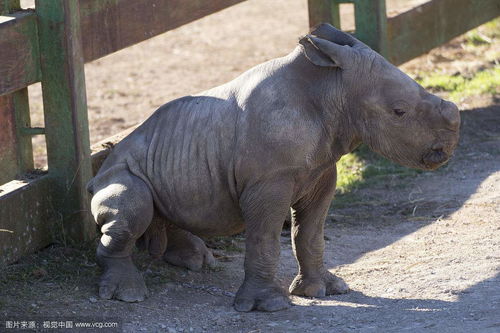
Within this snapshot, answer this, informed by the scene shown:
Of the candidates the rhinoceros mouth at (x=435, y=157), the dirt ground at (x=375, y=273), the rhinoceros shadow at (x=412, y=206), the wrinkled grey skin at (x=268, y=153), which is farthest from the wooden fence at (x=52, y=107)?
the rhinoceros mouth at (x=435, y=157)

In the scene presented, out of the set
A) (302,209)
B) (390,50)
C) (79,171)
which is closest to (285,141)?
(302,209)

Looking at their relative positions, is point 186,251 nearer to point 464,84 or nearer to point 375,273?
point 375,273

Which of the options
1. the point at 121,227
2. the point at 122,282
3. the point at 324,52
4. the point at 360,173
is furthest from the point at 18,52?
the point at 360,173

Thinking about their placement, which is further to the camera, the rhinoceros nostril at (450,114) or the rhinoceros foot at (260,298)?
the rhinoceros foot at (260,298)

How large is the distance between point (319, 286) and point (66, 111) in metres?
1.71

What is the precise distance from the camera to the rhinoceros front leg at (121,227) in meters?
5.36

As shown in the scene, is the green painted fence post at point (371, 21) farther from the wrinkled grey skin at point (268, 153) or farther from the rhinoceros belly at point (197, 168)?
the rhinoceros belly at point (197, 168)

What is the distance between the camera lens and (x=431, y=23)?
9438 millimetres

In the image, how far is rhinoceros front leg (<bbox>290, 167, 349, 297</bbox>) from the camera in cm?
559

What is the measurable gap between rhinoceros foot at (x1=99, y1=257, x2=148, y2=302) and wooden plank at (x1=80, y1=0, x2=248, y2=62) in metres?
1.38

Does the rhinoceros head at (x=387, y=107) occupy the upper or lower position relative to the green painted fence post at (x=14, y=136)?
upper

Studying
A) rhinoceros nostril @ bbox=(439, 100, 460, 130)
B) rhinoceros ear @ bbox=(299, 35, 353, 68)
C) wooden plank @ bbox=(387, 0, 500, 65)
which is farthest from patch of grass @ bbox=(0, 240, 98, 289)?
wooden plank @ bbox=(387, 0, 500, 65)

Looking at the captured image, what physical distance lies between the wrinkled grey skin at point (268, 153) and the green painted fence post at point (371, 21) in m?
3.00

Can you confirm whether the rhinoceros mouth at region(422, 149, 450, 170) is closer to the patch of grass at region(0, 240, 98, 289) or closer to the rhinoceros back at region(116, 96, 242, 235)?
the rhinoceros back at region(116, 96, 242, 235)
